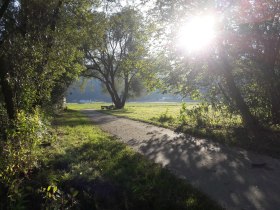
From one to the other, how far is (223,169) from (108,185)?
3.27 metres

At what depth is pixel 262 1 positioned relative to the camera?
1239 cm

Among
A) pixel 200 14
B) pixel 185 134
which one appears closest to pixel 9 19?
pixel 200 14

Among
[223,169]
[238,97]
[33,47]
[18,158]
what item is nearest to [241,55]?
[238,97]

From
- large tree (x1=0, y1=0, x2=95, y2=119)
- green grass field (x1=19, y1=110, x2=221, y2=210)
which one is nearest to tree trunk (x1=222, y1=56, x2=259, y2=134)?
green grass field (x1=19, y1=110, x2=221, y2=210)

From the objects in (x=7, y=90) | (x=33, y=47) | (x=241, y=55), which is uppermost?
(x=33, y=47)

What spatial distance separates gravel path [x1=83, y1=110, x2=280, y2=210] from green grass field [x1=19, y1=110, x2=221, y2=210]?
0.46m

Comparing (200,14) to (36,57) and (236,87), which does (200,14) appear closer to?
(236,87)

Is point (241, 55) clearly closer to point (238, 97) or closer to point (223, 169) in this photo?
point (238, 97)

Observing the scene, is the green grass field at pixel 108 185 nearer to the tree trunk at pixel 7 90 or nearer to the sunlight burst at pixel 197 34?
the tree trunk at pixel 7 90

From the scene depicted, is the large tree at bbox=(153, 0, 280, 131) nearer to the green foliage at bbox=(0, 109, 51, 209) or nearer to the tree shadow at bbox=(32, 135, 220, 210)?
the tree shadow at bbox=(32, 135, 220, 210)

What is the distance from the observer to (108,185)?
695 cm

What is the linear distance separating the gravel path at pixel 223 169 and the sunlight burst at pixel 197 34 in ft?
13.4

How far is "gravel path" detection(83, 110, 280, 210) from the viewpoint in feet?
20.7

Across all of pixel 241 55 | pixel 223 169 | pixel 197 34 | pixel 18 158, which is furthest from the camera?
pixel 197 34
